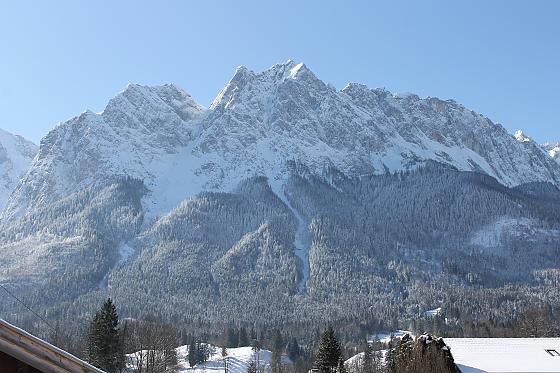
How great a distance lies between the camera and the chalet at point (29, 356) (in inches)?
221

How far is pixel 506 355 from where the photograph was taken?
47.0 metres

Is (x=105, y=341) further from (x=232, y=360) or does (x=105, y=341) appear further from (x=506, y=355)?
(x=232, y=360)

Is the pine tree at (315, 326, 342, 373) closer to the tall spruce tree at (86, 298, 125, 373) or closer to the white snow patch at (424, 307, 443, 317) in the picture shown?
the tall spruce tree at (86, 298, 125, 373)

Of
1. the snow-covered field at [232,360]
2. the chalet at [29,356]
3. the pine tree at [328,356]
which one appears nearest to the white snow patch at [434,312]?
the snow-covered field at [232,360]

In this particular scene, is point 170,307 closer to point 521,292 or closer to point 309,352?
point 309,352

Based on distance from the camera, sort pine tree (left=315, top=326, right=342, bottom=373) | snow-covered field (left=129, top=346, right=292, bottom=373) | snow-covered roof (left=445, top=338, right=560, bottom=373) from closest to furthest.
Result: snow-covered roof (left=445, top=338, right=560, bottom=373), pine tree (left=315, top=326, right=342, bottom=373), snow-covered field (left=129, top=346, right=292, bottom=373)

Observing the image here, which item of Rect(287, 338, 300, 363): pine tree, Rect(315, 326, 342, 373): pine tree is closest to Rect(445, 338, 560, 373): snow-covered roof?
Rect(315, 326, 342, 373): pine tree

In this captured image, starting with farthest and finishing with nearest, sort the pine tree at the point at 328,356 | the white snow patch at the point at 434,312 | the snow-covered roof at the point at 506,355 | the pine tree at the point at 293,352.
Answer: the white snow patch at the point at 434,312
the pine tree at the point at 293,352
the pine tree at the point at 328,356
the snow-covered roof at the point at 506,355

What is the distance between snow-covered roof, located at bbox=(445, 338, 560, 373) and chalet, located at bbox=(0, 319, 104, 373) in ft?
137

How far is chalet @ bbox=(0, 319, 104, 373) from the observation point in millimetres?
5621

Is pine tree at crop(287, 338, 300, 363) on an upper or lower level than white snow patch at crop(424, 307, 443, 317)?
lower

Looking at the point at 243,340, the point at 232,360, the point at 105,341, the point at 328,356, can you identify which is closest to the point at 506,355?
the point at 328,356

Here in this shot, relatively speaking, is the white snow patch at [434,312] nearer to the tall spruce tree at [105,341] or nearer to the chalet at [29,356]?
the tall spruce tree at [105,341]

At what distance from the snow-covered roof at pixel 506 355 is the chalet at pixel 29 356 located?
41749 millimetres
